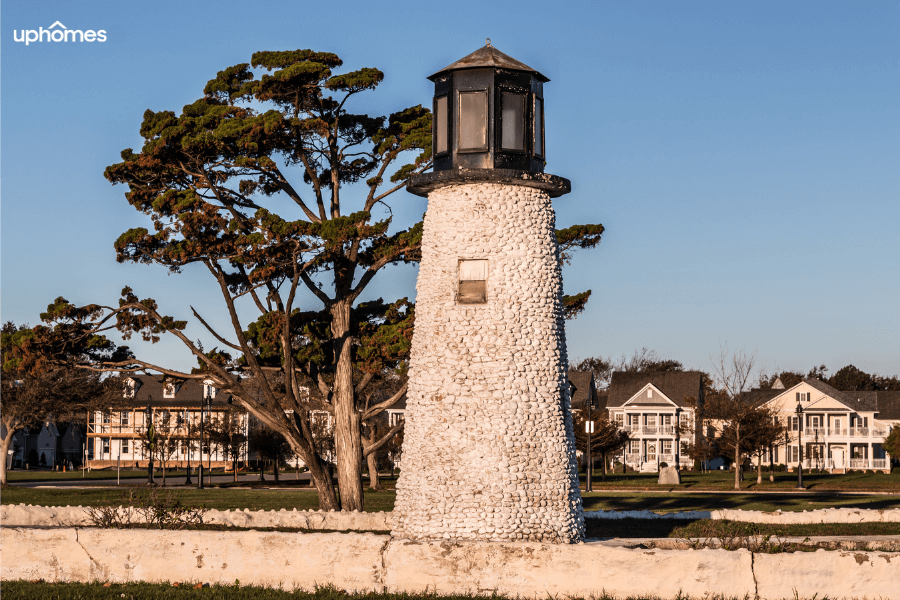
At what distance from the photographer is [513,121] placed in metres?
15.1

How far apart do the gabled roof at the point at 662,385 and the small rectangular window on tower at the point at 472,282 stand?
208 ft

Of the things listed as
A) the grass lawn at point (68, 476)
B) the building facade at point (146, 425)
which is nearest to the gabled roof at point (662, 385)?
the building facade at point (146, 425)

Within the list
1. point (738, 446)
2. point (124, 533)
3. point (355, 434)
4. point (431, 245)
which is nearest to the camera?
point (124, 533)

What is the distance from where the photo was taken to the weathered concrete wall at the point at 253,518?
18250 mm

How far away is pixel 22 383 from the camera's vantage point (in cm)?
4306

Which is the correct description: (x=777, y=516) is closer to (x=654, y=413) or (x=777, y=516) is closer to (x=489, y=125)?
(x=489, y=125)

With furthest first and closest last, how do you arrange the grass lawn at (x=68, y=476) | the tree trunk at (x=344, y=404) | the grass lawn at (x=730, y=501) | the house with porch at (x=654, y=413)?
the house with porch at (x=654, y=413) < the grass lawn at (x=68, y=476) < the grass lawn at (x=730, y=501) < the tree trunk at (x=344, y=404)

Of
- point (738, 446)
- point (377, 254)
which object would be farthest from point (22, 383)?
point (738, 446)

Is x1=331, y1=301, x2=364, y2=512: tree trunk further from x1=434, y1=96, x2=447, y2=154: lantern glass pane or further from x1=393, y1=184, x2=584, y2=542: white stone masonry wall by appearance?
x1=434, y1=96, x2=447, y2=154: lantern glass pane

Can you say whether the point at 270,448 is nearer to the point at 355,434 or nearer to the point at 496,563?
the point at 355,434

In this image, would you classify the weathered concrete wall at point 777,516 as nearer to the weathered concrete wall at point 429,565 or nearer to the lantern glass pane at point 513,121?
the weathered concrete wall at point 429,565

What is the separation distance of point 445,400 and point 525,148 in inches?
158

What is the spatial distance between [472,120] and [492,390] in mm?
4132

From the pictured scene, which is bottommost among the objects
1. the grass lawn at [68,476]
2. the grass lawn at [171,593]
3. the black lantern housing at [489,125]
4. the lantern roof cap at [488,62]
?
the grass lawn at [68,476]
